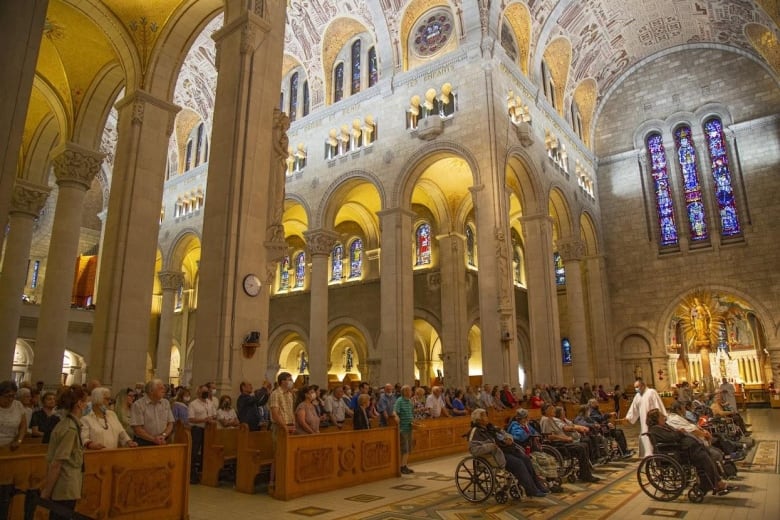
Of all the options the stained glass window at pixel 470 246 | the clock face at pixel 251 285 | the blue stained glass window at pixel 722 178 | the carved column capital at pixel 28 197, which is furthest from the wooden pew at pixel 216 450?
the blue stained glass window at pixel 722 178

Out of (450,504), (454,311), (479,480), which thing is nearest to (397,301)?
(454,311)

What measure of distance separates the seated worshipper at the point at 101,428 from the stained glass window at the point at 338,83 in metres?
18.6

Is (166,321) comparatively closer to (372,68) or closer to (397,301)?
(397,301)

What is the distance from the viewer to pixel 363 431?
7.93m

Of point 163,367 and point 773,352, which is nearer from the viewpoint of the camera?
point 773,352

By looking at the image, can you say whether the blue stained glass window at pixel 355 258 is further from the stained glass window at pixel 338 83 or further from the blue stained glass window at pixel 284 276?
the stained glass window at pixel 338 83

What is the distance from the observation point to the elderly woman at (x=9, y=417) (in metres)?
5.29

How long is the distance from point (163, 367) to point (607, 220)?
2267 centimetres

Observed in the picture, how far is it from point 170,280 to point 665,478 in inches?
1000

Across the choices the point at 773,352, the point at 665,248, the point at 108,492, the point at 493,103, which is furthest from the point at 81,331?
the point at 773,352

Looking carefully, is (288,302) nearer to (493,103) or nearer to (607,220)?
(493,103)

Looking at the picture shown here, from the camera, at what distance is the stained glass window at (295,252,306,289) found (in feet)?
90.7

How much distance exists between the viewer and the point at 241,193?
990cm

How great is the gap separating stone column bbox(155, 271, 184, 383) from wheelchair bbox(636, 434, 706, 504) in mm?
23186
